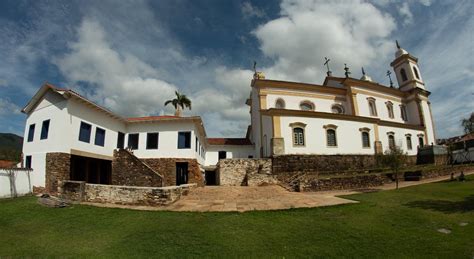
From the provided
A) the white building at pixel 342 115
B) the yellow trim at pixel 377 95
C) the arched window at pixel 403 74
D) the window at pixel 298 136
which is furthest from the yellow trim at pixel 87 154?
the arched window at pixel 403 74

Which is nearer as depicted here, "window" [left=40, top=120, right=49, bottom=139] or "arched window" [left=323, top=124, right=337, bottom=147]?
"window" [left=40, top=120, right=49, bottom=139]

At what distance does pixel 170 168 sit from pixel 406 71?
37.7m

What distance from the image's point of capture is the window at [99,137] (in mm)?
18391

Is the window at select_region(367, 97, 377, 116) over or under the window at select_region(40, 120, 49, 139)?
over

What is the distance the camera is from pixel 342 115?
24.6 metres

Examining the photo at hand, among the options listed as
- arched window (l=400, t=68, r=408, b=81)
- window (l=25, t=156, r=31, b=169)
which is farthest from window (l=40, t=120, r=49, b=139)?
arched window (l=400, t=68, r=408, b=81)

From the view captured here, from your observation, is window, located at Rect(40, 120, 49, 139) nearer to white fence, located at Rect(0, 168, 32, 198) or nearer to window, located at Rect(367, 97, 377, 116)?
white fence, located at Rect(0, 168, 32, 198)

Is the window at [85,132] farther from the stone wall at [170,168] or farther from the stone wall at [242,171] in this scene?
the stone wall at [242,171]

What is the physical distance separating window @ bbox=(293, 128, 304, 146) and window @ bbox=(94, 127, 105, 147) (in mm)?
16383

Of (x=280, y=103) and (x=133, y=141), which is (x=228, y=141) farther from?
(x=133, y=141)

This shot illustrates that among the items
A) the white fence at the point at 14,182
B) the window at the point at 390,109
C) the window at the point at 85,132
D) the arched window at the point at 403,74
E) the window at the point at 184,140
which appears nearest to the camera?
the white fence at the point at 14,182

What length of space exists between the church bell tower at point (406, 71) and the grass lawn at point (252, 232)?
103ft

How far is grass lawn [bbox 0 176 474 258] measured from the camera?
5.92 meters

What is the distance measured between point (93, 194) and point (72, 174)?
702cm
